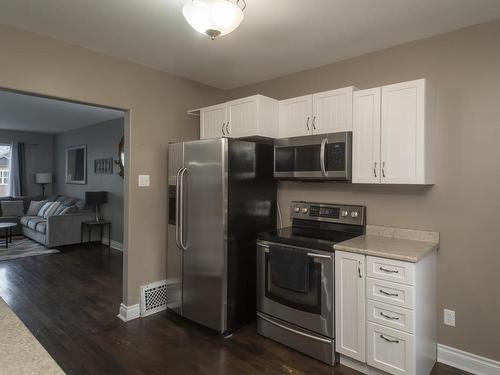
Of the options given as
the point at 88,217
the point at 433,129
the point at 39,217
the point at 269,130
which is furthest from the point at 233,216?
the point at 39,217

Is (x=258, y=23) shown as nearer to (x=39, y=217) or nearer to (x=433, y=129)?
(x=433, y=129)

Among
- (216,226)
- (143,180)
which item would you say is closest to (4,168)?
(143,180)

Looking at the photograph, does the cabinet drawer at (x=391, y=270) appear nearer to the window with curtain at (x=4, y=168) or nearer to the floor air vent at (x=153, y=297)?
the floor air vent at (x=153, y=297)

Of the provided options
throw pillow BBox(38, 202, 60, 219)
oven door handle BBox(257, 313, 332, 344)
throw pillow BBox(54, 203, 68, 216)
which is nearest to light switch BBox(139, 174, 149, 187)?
oven door handle BBox(257, 313, 332, 344)

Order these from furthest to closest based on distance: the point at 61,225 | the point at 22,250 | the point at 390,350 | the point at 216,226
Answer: the point at 61,225 → the point at 22,250 → the point at 216,226 → the point at 390,350

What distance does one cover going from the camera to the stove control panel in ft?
9.37

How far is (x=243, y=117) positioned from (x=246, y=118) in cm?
4

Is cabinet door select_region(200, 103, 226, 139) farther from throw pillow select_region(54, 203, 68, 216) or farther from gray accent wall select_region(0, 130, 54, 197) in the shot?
gray accent wall select_region(0, 130, 54, 197)

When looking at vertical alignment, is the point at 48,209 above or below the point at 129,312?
above

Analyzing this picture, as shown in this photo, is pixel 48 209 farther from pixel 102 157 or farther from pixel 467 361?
pixel 467 361

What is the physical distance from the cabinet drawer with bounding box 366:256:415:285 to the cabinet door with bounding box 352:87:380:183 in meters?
0.64

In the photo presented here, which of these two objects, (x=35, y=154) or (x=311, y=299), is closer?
(x=311, y=299)

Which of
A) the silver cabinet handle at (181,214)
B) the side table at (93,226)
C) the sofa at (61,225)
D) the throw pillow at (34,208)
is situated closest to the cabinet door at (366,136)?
the silver cabinet handle at (181,214)

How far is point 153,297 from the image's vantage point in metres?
3.29
